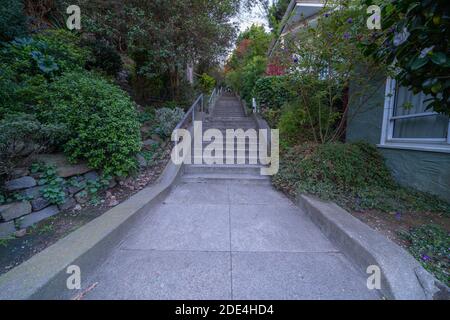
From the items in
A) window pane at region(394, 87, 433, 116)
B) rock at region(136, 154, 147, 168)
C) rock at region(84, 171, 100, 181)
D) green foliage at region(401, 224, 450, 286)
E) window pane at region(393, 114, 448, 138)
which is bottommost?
green foliage at region(401, 224, 450, 286)

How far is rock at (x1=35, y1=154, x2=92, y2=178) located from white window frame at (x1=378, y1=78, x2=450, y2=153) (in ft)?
16.6

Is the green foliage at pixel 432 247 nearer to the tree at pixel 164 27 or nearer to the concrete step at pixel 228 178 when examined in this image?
the concrete step at pixel 228 178

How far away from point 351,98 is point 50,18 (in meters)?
8.02

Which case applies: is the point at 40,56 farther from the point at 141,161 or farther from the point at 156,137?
the point at 141,161

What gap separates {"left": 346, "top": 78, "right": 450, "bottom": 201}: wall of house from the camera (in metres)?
2.94

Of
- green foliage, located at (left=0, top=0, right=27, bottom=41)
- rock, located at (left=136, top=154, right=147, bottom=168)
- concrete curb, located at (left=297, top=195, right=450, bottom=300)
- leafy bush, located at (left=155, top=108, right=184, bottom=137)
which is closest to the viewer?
concrete curb, located at (left=297, top=195, right=450, bottom=300)

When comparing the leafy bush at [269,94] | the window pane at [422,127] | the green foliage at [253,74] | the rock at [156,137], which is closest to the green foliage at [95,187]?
the rock at [156,137]

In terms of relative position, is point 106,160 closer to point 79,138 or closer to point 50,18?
point 79,138

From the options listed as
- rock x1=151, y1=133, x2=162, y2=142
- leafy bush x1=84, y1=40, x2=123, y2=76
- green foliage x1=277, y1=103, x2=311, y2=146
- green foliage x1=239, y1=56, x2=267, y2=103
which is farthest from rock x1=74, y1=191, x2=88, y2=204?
green foliage x1=239, y1=56, x2=267, y2=103

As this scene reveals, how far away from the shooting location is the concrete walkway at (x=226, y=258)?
4.87 ft

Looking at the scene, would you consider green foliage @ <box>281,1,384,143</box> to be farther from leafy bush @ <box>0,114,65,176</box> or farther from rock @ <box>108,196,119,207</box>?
leafy bush @ <box>0,114,65,176</box>
